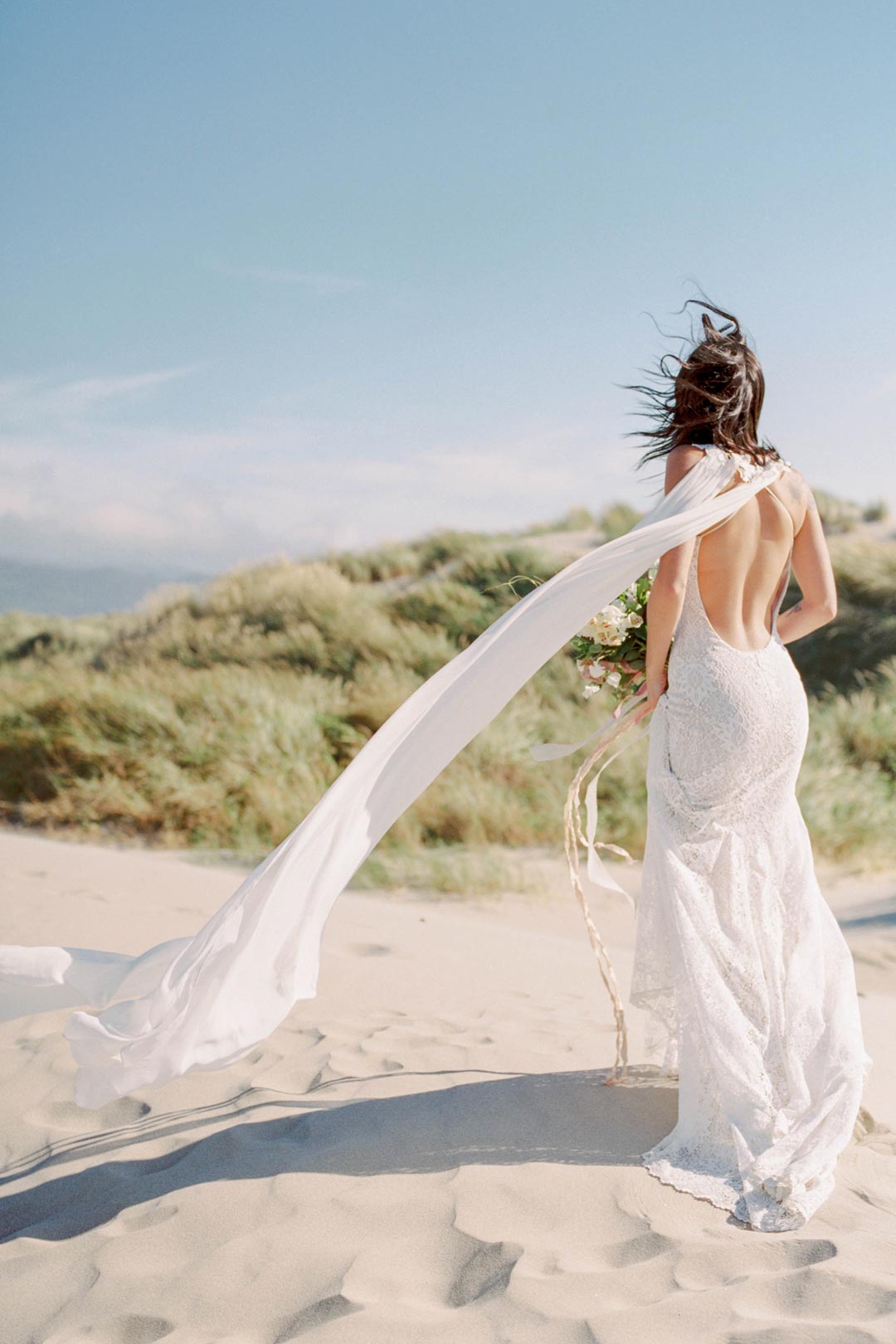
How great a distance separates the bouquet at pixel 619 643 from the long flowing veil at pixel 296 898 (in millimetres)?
223

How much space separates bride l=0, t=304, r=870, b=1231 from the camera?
119 inches

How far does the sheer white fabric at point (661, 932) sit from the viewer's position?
3012 mm

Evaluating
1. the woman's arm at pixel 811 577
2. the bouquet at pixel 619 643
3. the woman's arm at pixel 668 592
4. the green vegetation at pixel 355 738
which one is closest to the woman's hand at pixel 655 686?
the woman's arm at pixel 668 592

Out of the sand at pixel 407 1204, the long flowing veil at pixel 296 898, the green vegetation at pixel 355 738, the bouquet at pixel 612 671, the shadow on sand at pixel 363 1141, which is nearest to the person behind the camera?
the sand at pixel 407 1204

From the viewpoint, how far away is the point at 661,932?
3385mm

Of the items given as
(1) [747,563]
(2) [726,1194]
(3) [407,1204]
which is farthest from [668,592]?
(3) [407,1204]

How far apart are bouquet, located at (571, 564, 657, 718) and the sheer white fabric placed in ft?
0.72

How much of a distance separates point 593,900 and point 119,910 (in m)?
3.43

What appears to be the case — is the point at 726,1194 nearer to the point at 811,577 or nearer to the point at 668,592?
the point at 668,592

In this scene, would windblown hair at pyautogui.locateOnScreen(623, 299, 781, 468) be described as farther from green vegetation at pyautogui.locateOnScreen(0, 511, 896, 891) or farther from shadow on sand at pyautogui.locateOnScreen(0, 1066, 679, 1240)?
green vegetation at pyautogui.locateOnScreen(0, 511, 896, 891)

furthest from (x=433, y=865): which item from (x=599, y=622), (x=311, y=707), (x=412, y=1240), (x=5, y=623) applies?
(x=5, y=623)

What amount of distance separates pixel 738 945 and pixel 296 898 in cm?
128

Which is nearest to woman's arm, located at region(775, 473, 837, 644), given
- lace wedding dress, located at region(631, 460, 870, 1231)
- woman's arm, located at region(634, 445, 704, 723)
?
lace wedding dress, located at region(631, 460, 870, 1231)

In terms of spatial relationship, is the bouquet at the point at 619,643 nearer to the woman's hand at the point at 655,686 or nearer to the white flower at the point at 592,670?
the white flower at the point at 592,670
